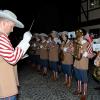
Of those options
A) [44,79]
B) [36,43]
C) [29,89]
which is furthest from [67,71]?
Answer: [36,43]

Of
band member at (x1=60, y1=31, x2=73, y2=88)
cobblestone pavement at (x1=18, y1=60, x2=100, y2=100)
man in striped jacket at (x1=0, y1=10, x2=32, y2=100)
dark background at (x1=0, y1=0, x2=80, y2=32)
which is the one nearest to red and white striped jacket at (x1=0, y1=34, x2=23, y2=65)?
man in striped jacket at (x1=0, y1=10, x2=32, y2=100)

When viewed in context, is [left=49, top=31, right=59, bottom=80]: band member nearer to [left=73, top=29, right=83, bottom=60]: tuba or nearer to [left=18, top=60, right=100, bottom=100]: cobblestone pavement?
[left=18, top=60, right=100, bottom=100]: cobblestone pavement

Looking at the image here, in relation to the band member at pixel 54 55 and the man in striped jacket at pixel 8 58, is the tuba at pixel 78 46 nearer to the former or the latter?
the band member at pixel 54 55

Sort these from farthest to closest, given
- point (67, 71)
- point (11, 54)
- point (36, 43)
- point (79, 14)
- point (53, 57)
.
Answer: point (79, 14) < point (36, 43) < point (53, 57) < point (67, 71) < point (11, 54)

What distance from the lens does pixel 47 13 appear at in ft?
65.2

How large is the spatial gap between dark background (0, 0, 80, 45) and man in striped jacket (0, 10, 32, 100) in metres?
15.7

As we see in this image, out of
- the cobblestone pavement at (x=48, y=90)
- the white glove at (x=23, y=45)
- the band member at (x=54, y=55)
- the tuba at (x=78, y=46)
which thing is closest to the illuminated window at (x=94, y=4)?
the band member at (x=54, y=55)

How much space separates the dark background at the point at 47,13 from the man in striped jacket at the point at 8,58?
15.7m

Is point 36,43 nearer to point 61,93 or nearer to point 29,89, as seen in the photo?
point 29,89

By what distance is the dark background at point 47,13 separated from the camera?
1883 cm

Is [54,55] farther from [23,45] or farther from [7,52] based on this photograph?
[7,52]

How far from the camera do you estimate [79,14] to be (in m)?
18.7

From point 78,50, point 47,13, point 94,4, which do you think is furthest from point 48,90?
point 47,13

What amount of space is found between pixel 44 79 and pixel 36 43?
9.20 ft
